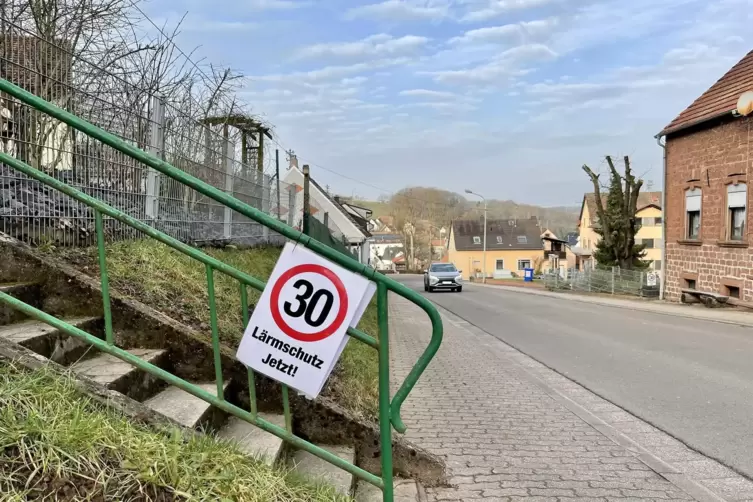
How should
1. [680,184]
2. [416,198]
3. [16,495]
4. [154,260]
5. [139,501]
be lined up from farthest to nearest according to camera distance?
[416,198], [680,184], [154,260], [139,501], [16,495]

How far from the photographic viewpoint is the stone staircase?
3.14 meters

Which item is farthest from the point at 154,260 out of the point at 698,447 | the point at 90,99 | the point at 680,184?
the point at 680,184

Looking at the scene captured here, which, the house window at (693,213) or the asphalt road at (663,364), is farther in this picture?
the house window at (693,213)

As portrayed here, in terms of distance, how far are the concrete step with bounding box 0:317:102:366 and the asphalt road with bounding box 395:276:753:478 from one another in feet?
15.5

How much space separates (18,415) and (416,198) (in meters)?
76.3

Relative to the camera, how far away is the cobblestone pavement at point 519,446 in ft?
12.7

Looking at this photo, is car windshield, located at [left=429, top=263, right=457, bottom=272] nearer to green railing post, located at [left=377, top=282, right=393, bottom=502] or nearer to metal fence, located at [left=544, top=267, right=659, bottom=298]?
metal fence, located at [left=544, top=267, right=659, bottom=298]

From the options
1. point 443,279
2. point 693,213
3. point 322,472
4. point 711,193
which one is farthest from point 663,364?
point 443,279

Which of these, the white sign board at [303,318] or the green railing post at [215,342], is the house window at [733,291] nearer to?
the white sign board at [303,318]

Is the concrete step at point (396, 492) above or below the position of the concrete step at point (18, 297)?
below

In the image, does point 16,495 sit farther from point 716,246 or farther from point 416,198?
point 416,198

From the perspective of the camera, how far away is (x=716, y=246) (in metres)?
18.7

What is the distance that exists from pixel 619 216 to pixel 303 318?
107 ft

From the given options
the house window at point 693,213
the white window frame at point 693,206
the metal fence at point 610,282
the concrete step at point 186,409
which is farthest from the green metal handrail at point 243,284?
the metal fence at point 610,282
